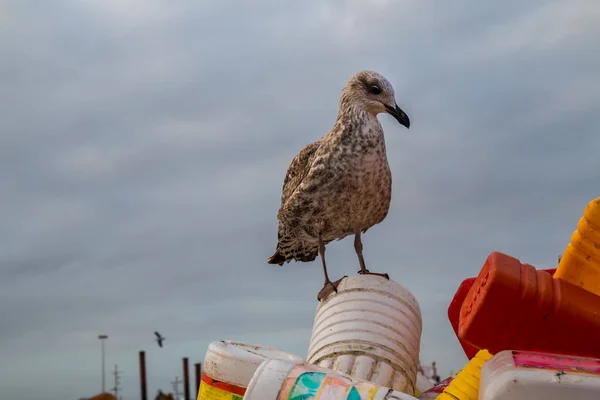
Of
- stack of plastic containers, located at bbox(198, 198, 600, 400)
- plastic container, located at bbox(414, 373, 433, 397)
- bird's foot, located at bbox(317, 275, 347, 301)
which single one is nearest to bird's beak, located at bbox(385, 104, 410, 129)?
bird's foot, located at bbox(317, 275, 347, 301)

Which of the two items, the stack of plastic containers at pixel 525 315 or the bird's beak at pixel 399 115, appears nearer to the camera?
the stack of plastic containers at pixel 525 315

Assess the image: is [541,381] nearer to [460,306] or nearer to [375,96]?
[460,306]

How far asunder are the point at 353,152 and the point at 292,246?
1.32 meters

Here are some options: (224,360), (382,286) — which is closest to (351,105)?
(382,286)

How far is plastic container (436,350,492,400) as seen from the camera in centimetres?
311

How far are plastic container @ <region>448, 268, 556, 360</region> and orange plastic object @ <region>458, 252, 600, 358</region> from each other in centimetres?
87

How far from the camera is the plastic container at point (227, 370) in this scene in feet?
11.3

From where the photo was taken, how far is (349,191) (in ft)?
16.8

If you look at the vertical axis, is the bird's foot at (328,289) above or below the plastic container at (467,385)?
above

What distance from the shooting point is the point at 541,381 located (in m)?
2.31

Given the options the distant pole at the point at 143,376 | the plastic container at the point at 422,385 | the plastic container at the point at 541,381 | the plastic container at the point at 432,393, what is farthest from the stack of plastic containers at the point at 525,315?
the distant pole at the point at 143,376

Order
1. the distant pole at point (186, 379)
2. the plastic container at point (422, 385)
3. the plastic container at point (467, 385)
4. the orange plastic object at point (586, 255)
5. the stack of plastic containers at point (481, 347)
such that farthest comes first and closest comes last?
the distant pole at point (186, 379) < the plastic container at point (422, 385) < the orange plastic object at point (586, 255) < the plastic container at point (467, 385) < the stack of plastic containers at point (481, 347)

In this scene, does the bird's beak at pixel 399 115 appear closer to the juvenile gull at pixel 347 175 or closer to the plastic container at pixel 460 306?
the juvenile gull at pixel 347 175

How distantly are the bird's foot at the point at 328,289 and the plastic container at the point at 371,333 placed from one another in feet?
0.67
